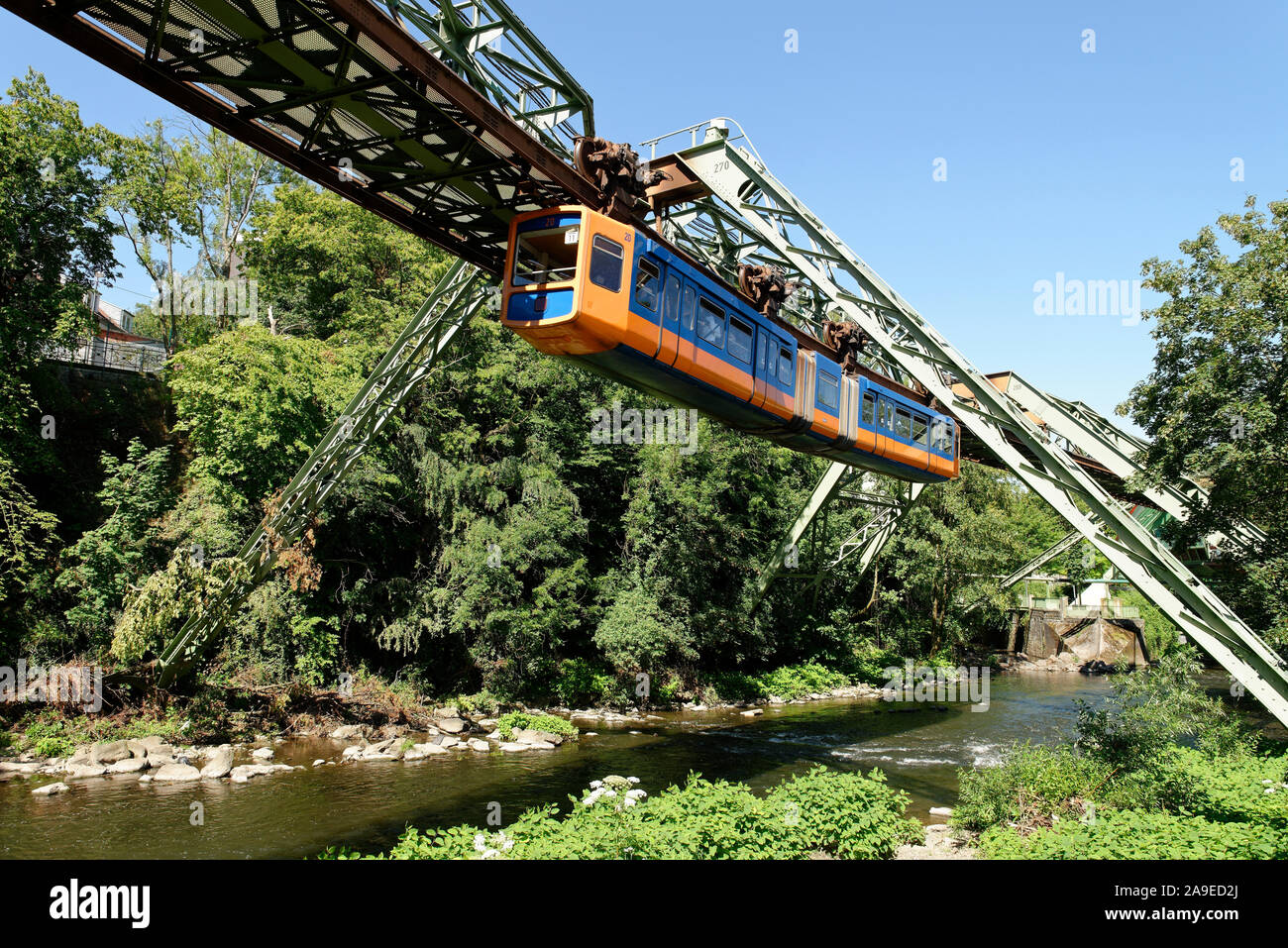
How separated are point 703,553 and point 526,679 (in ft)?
26.1

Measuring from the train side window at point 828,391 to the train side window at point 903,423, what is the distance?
10.9ft

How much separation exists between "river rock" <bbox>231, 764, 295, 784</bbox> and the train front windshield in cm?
1216

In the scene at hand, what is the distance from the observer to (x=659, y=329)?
11586 millimetres

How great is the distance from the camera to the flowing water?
41.0 ft

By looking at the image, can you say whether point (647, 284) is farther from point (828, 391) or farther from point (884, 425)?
point (884, 425)

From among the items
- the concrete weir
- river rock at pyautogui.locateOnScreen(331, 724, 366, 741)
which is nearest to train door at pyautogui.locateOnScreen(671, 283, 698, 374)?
river rock at pyautogui.locateOnScreen(331, 724, 366, 741)

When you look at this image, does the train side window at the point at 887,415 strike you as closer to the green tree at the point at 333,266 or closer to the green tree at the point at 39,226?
the green tree at the point at 333,266

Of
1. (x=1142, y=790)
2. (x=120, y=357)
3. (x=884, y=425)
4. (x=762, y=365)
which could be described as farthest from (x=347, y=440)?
(x=120, y=357)

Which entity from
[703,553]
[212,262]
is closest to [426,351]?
[703,553]

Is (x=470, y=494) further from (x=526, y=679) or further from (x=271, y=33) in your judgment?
(x=271, y=33)

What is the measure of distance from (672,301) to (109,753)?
15063 millimetres

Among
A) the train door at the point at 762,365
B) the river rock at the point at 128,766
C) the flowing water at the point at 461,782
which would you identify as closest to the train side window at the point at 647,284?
the train door at the point at 762,365

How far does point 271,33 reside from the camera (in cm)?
842

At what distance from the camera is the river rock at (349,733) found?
64.7 ft
